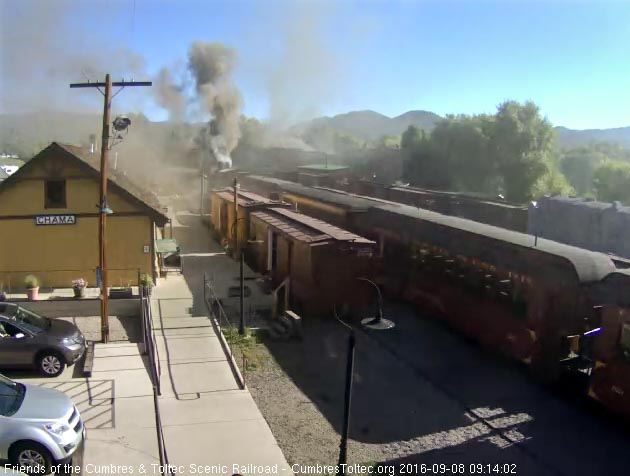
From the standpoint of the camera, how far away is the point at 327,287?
607 inches

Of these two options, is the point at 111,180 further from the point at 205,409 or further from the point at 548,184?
the point at 548,184

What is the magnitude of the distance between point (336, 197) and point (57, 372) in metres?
15.2

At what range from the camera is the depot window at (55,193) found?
1816cm

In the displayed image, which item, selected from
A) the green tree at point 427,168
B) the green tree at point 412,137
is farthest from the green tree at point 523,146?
the green tree at point 412,137

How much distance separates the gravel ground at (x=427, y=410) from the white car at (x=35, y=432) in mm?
3041

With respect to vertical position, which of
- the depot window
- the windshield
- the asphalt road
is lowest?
the asphalt road

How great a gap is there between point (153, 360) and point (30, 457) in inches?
168

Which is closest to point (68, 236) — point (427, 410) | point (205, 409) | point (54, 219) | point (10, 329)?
point (54, 219)

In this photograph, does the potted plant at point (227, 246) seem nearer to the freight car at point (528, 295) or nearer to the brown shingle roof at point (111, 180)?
the brown shingle roof at point (111, 180)

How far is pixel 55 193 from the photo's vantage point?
18.3 meters

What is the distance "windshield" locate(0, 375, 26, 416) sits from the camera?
7.44 metres

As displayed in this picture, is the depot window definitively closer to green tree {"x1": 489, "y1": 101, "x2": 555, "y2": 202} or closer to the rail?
the rail

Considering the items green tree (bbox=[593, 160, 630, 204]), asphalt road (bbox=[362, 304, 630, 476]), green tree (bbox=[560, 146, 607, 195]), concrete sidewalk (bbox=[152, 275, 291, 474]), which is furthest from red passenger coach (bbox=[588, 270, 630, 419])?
green tree (bbox=[560, 146, 607, 195])

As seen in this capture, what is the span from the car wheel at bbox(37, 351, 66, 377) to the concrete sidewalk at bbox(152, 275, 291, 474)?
197 centimetres
